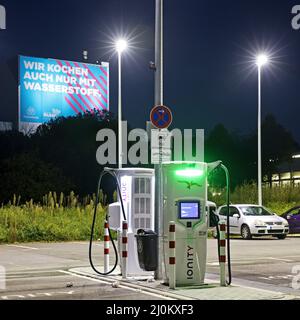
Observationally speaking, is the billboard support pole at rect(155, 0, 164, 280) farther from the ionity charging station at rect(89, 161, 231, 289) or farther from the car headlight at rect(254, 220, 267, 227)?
the car headlight at rect(254, 220, 267, 227)

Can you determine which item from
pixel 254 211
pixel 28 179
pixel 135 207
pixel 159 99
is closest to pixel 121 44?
pixel 254 211

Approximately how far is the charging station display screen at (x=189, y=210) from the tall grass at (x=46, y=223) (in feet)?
45.9

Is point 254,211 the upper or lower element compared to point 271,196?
lower

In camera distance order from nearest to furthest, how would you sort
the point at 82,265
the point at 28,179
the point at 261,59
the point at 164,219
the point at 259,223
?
the point at 164,219, the point at 82,265, the point at 259,223, the point at 261,59, the point at 28,179

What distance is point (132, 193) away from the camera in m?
13.1

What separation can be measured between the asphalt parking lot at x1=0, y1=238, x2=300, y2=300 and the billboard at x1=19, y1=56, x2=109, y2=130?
53349 millimetres

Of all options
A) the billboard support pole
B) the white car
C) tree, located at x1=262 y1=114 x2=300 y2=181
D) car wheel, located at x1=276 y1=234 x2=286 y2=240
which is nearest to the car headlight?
the white car

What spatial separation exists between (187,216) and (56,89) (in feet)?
226

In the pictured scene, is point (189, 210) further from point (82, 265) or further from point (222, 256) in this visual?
point (82, 265)

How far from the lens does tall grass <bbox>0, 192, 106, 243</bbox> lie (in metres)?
24.9

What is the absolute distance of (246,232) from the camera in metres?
26.1

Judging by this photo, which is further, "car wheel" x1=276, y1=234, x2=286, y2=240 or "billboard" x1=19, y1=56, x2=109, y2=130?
"billboard" x1=19, y1=56, x2=109, y2=130
